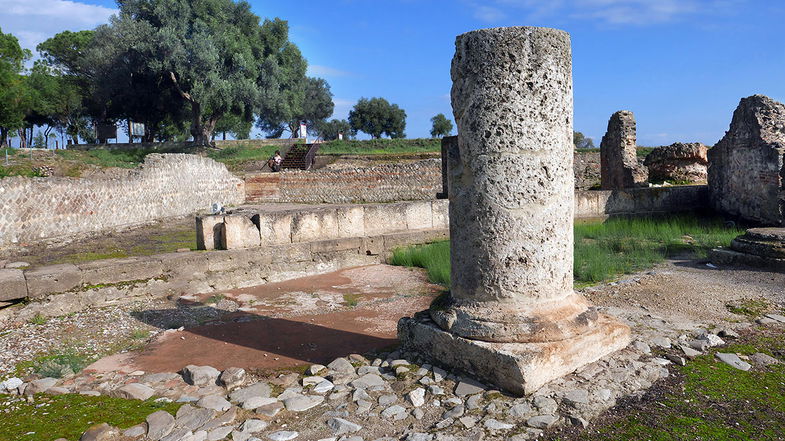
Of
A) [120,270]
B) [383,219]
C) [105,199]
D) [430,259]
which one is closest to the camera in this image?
[120,270]

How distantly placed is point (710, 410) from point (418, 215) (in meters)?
6.79

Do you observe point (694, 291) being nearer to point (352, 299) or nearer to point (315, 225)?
point (352, 299)

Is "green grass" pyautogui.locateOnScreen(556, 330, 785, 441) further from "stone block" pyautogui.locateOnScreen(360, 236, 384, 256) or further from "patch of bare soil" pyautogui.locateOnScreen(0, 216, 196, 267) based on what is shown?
"patch of bare soil" pyautogui.locateOnScreen(0, 216, 196, 267)

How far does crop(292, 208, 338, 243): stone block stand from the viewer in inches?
323

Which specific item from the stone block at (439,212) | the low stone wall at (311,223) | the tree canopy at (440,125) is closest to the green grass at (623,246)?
the low stone wall at (311,223)

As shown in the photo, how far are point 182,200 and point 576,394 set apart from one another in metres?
14.9

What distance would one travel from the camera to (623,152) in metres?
14.4

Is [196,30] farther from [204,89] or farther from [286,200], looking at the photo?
[286,200]

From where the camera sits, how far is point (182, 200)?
52.9 ft

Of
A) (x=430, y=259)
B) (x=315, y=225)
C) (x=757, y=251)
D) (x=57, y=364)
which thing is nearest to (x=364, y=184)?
(x=315, y=225)

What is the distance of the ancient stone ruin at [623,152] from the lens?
1430 centimetres

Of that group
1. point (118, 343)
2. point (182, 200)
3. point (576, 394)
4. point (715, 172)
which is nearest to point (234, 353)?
point (118, 343)

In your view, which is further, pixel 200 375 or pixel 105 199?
pixel 105 199

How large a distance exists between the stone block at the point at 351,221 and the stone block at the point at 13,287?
4224 millimetres
